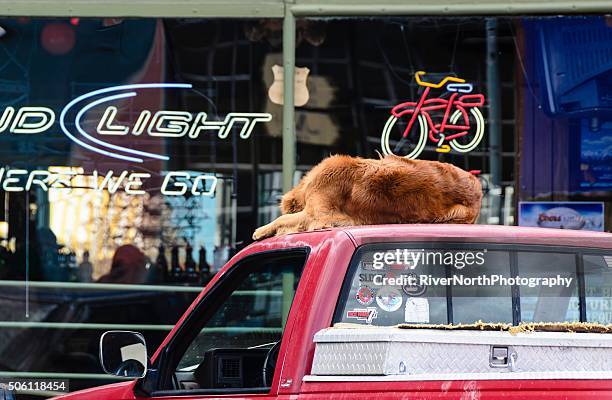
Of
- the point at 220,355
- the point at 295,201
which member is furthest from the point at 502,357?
the point at 220,355

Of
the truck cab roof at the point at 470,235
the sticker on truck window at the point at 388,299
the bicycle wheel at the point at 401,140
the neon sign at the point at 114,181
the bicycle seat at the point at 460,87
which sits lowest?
the sticker on truck window at the point at 388,299

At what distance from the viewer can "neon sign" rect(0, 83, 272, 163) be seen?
8.62m

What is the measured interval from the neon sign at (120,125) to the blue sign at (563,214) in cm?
224

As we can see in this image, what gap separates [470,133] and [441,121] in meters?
0.26

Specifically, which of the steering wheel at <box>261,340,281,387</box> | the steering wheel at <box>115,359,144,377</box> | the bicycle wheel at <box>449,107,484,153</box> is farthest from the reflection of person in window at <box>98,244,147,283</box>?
the steering wheel at <box>115,359,144,377</box>

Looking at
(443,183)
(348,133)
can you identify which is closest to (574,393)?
(443,183)

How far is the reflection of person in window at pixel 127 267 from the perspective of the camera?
28.0 ft

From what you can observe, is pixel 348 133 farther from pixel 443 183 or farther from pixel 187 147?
pixel 443 183

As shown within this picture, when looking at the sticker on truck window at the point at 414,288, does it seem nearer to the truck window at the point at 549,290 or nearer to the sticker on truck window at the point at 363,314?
the sticker on truck window at the point at 363,314

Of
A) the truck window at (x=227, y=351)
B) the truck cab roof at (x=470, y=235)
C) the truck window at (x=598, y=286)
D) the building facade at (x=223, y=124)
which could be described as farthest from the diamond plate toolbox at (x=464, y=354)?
the building facade at (x=223, y=124)

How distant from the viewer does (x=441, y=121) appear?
8602mm

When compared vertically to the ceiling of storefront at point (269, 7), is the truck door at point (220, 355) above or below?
below

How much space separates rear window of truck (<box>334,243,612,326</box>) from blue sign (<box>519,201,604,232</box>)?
16.9 feet

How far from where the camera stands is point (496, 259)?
3406 millimetres
